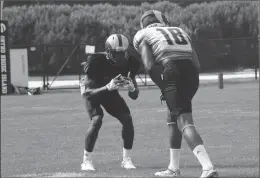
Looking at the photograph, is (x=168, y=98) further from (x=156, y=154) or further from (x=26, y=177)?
(x=156, y=154)

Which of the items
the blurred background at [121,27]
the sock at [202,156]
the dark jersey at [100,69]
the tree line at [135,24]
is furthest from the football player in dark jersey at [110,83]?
the tree line at [135,24]

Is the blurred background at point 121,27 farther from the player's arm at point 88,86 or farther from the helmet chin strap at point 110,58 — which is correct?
the helmet chin strap at point 110,58

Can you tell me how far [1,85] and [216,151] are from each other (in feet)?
59.5

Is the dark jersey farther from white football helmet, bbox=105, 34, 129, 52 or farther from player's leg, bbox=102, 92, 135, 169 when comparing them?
white football helmet, bbox=105, 34, 129, 52

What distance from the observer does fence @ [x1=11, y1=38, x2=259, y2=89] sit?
37125 mm

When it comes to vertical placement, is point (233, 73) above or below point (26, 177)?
below

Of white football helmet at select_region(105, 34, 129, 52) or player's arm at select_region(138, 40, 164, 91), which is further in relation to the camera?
white football helmet at select_region(105, 34, 129, 52)

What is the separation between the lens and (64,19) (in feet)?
135

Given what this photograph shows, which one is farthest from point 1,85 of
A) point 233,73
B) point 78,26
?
point 233,73

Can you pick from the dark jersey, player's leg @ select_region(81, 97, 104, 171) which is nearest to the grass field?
player's leg @ select_region(81, 97, 104, 171)

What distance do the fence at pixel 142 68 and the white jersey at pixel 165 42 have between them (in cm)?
2845

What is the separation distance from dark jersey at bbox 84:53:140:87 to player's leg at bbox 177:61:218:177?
3.07 feet

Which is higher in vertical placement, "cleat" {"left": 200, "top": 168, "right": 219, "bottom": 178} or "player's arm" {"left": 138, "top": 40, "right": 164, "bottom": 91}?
"player's arm" {"left": 138, "top": 40, "right": 164, "bottom": 91}

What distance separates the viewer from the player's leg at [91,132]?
8008 mm
